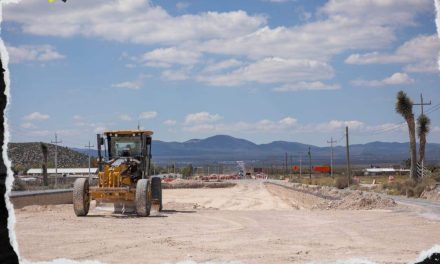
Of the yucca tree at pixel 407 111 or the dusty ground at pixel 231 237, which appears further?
the yucca tree at pixel 407 111

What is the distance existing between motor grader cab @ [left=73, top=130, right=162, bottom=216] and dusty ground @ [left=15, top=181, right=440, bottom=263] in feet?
1.99

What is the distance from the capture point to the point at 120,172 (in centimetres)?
2028

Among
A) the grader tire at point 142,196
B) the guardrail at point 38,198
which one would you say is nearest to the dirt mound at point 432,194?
the grader tire at point 142,196

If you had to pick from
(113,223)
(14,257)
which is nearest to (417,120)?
(113,223)

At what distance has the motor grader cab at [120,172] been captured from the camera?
19797 mm

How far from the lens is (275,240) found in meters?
12.5

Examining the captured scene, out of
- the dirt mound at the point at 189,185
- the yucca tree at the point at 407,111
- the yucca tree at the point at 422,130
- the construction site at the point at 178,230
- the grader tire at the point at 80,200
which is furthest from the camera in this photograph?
the dirt mound at the point at 189,185

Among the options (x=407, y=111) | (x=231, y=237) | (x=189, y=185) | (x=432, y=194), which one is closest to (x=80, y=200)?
(x=231, y=237)

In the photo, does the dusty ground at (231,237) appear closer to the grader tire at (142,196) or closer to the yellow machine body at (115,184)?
the grader tire at (142,196)

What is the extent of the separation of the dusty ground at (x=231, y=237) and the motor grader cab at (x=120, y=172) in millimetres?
608

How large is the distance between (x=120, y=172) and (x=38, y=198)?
12334 mm

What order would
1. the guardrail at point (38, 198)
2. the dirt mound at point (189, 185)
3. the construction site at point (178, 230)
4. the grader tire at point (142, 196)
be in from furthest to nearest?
1. the dirt mound at point (189, 185)
2. the guardrail at point (38, 198)
3. the grader tire at point (142, 196)
4. the construction site at point (178, 230)

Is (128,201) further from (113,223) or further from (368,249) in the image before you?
(368,249)

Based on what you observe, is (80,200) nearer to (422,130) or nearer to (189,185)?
(422,130)
